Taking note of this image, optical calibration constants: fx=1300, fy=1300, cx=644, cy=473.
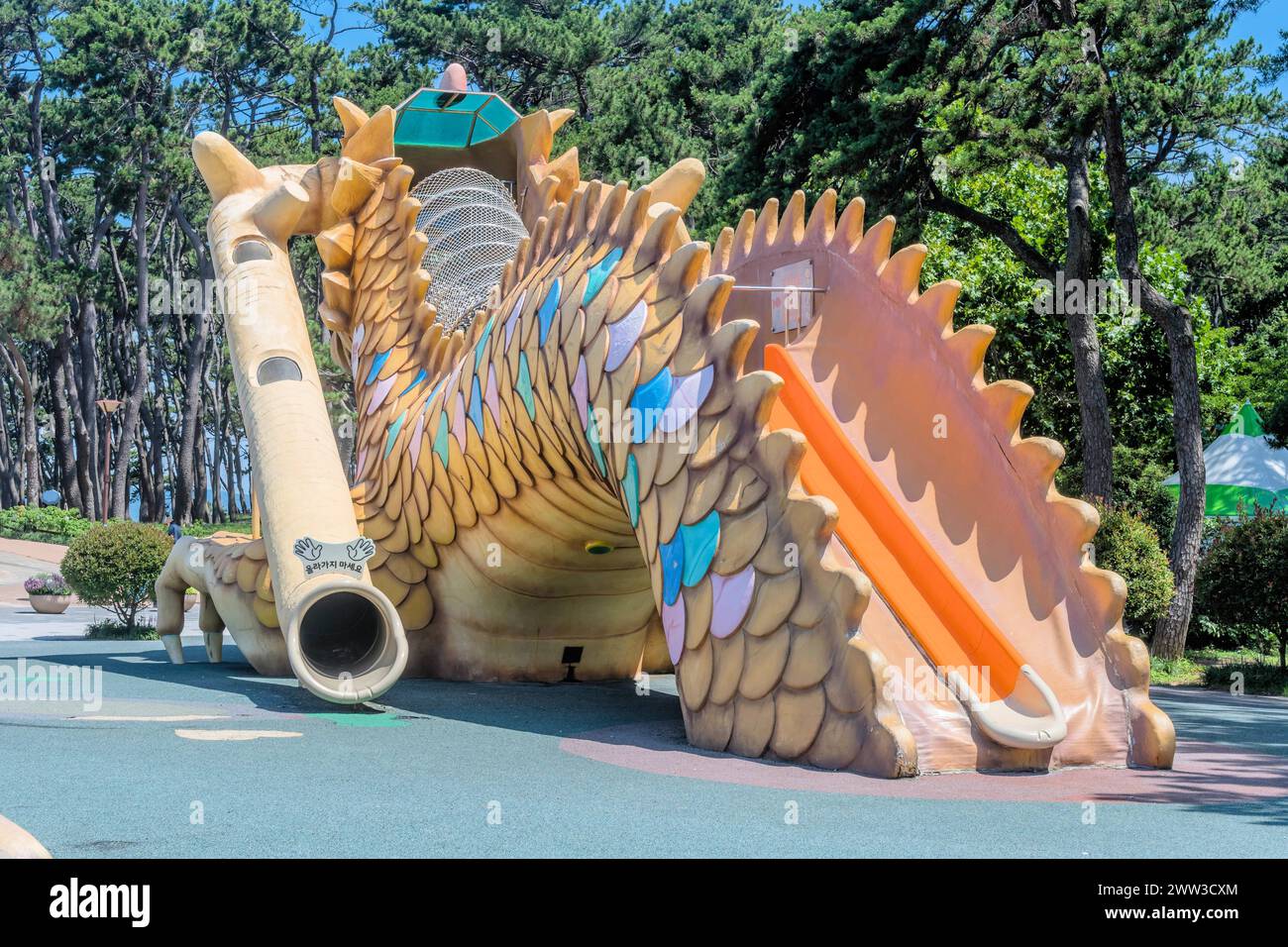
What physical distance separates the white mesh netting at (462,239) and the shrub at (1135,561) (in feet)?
28.3

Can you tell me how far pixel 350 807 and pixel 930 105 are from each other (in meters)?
13.3

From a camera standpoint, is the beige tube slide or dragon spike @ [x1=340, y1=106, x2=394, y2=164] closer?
the beige tube slide

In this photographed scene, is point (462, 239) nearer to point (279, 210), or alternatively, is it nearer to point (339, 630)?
point (279, 210)

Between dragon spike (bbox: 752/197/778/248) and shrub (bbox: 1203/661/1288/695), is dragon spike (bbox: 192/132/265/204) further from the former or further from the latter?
shrub (bbox: 1203/661/1288/695)

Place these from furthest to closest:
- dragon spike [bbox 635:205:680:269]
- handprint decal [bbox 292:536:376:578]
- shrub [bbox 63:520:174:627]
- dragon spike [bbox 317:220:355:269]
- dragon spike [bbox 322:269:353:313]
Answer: shrub [bbox 63:520:174:627]
dragon spike [bbox 322:269:353:313]
dragon spike [bbox 317:220:355:269]
handprint decal [bbox 292:536:376:578]
dragon spike [bbox 635:205:680:269]

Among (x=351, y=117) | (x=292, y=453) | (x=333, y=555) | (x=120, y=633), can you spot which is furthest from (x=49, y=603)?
(x=333, y=555)

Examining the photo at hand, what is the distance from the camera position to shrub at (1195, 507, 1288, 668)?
14.9 metres

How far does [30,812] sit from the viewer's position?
18.6 feet

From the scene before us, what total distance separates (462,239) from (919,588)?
6.82 m

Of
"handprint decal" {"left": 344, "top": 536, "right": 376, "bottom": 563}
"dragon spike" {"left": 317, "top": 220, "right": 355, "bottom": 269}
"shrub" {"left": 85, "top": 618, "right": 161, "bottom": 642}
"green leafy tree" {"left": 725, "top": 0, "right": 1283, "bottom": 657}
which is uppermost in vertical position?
"green leafy tree" {"left": 725, "top": 0, "right": 1283, "bottom": 657}

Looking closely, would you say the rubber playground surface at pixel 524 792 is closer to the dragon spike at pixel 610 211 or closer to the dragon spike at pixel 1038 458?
the dragon spike at pixel 1038 458

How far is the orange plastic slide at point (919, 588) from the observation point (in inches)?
282

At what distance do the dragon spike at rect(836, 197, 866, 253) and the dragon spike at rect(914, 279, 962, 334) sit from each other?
2.29ft

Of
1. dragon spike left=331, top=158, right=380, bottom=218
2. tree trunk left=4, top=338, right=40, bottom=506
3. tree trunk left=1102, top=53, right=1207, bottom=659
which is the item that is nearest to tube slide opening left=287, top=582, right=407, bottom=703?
dragon spike left=331, top=158, right=380, bottom=218
